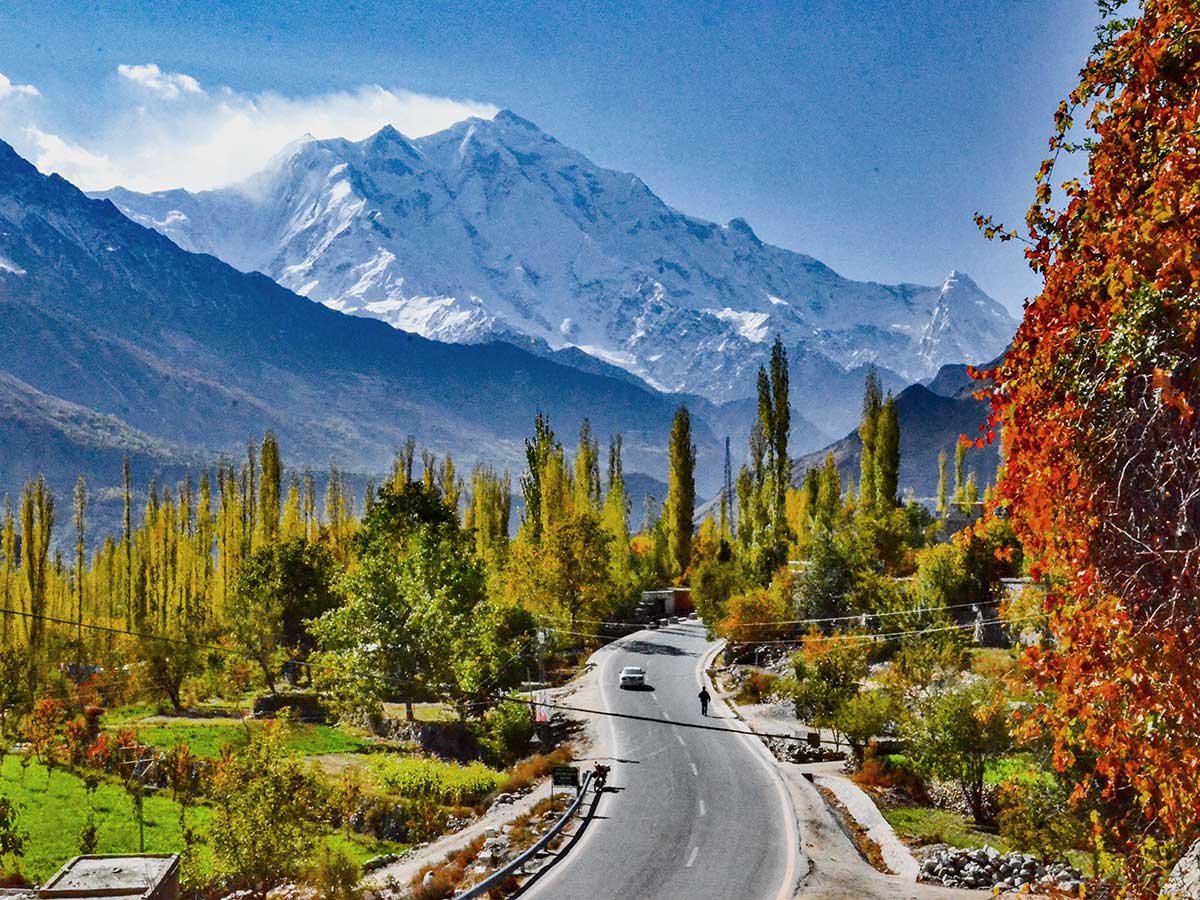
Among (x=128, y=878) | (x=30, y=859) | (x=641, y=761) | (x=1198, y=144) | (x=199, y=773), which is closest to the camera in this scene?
(x=1198, y=144)

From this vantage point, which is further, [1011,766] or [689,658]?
[689,658]

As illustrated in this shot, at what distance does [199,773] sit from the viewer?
36.0 meters

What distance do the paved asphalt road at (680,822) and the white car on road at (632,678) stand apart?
2631mm

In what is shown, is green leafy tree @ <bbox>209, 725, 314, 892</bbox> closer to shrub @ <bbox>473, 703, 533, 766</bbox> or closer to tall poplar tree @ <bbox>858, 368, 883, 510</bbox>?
shrub @ <bbox>473, 703, 533, 766</bbox>

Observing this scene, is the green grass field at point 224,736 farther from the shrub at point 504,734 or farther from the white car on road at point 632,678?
the white car on road at point 632,678

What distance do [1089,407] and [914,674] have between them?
107 feet

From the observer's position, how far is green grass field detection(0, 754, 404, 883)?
1101 inches

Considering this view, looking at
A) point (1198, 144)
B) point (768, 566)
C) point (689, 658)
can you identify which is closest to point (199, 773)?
point (689, 658)

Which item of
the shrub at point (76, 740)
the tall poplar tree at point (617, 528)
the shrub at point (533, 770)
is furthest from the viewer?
the tall poplar tree at point (617, 528)

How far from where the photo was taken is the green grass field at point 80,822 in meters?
28.0

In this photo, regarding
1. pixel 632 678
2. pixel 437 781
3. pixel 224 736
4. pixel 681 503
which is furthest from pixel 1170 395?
pixel 681 503

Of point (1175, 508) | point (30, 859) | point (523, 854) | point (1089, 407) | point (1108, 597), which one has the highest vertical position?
point (1089, 407)

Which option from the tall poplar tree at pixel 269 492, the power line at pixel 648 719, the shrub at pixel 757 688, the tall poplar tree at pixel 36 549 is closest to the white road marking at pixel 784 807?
the power line at pixel 648 719

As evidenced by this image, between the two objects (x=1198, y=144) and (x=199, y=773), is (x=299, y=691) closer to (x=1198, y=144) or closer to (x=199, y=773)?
(x=199, y=773)
